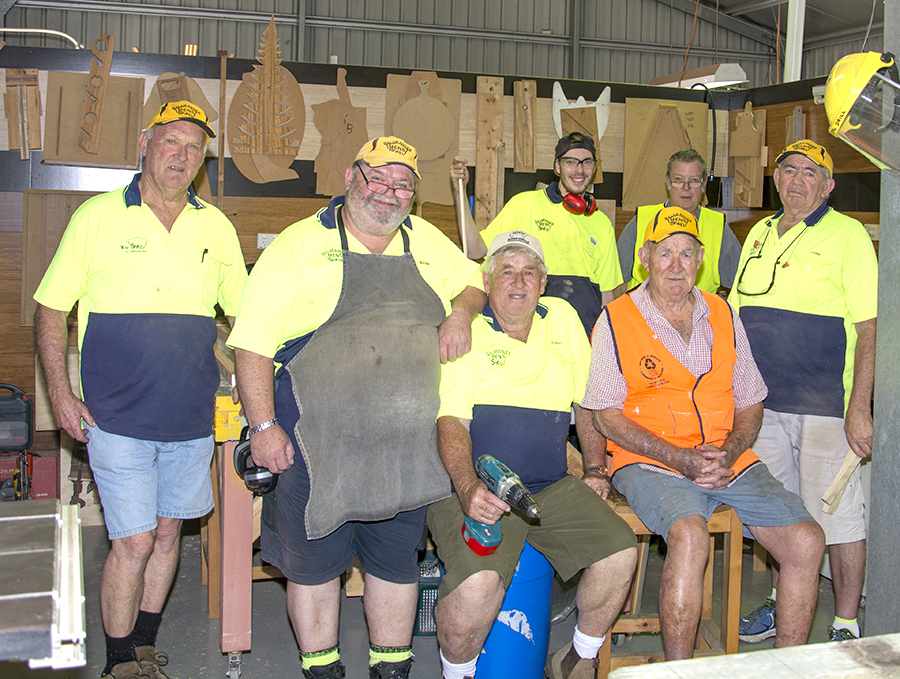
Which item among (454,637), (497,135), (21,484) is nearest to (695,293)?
(454,637)

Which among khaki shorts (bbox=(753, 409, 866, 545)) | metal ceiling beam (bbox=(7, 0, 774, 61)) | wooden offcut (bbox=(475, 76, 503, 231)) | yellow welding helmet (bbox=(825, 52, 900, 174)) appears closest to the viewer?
yellow welding helmet (bbox=(825, 52, 900, 174))

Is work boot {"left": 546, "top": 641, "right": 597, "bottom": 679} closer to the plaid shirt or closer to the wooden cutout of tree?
the plaid shirt

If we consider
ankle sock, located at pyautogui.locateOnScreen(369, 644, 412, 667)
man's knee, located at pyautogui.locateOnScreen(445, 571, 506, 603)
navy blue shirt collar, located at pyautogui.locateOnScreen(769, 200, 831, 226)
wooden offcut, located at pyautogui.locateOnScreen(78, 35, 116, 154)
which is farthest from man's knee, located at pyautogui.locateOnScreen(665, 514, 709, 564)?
wooden offcut, located at pyautogui.locateOnScreen(78, 35, 116, 154)

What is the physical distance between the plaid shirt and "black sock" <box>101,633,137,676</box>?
71.7 inches

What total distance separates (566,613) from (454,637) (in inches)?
36.5

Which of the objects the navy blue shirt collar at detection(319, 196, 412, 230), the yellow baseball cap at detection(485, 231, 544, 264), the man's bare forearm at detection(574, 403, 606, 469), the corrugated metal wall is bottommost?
the man's bare forearm at detection(574, 403, 606, 469)

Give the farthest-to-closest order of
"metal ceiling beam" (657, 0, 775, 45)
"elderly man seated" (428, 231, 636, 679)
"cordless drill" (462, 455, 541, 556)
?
"metal ceiling beam" (657, 0, 775, 45) < "elderly man seated" (428, 231, 636, 679) < "cordless drill" (462, 455, 541, 556)

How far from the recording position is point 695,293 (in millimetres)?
3037

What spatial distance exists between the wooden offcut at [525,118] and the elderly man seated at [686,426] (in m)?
2.22

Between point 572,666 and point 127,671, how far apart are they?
1.52m

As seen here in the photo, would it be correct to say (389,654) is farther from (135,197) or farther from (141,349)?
(135,197)

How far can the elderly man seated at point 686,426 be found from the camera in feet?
8.59

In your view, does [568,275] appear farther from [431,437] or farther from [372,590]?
[372,590]

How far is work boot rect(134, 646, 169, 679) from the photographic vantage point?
2.76 metres
